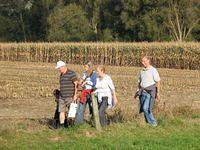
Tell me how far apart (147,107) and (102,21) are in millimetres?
59707

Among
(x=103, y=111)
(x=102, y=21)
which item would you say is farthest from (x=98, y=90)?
(x=102, y=21)

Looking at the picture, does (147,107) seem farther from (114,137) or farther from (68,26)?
(68,26)

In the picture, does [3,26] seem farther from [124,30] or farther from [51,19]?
[124,30]

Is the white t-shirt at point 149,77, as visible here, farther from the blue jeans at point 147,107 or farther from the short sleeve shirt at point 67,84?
the short sleeve shirt at point 67,84

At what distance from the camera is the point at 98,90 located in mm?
12773

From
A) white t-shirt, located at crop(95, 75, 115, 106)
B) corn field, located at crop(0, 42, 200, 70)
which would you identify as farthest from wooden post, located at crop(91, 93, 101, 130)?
corn field, located at crop(0, 42, 200, 70)

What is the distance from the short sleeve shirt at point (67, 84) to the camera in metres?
12.5

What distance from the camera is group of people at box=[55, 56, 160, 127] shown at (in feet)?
41.1

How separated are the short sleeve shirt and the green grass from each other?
89cm

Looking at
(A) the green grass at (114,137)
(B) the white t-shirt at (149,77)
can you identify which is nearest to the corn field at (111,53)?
(B) the white t-shirt at (149,77)

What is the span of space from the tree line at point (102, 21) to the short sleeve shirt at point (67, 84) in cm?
5027

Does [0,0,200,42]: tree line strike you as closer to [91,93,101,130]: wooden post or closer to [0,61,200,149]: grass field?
[0,61,200,149]: grass field

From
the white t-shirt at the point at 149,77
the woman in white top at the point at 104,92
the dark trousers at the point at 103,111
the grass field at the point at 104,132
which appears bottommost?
the grass field at the point at 104,132

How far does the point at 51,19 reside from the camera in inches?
2852
